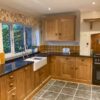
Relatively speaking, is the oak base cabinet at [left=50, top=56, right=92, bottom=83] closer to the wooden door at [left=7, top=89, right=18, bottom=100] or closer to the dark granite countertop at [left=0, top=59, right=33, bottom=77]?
the dark granite countertop at [left=0, top=59, right=33, bottom=77]

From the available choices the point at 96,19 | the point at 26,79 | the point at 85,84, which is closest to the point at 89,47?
the point at 96,19

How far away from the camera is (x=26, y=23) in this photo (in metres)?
3.75

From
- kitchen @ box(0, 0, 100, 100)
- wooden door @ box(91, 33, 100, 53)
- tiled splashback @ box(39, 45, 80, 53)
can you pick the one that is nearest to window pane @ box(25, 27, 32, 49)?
kitchen @ box(0, 0, 100, 100)

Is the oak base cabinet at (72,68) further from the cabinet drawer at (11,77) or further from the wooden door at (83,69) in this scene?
the cabinet drawer at (11,77)

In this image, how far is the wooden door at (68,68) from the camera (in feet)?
12.6

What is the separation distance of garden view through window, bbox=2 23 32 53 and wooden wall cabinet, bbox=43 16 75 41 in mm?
662

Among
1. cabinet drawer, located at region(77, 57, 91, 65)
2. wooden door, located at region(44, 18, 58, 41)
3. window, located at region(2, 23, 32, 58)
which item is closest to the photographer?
window, located at region(2, 23, 32, 58)

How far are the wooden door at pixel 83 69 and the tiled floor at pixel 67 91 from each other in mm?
190

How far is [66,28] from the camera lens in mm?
4066

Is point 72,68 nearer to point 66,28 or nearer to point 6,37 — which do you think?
point 66,28

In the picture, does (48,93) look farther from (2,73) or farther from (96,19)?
(96,19)

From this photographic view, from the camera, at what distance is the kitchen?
2.88 metres

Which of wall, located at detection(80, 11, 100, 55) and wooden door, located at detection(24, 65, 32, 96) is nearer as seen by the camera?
wooden door, located at detection(24, 65, 32, 96)

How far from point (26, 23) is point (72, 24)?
1.45 m
